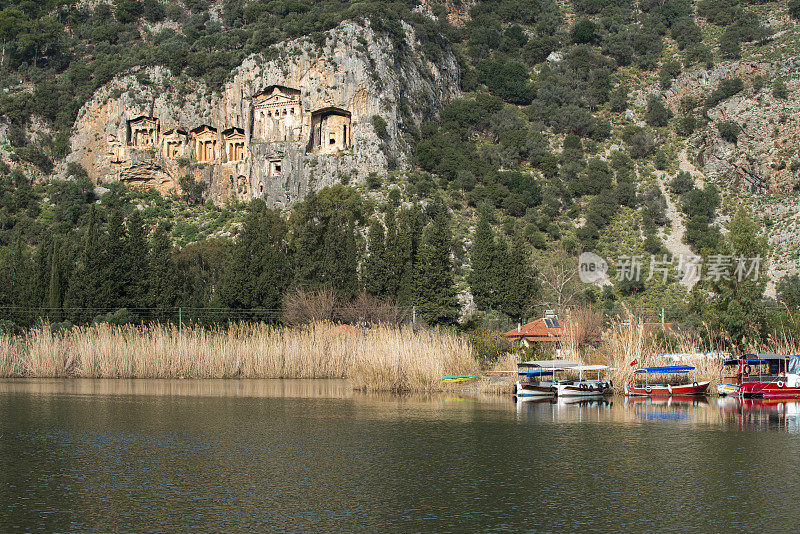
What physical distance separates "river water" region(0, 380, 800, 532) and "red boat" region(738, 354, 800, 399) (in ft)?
8.37

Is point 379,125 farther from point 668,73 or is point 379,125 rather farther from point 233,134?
point 668,73

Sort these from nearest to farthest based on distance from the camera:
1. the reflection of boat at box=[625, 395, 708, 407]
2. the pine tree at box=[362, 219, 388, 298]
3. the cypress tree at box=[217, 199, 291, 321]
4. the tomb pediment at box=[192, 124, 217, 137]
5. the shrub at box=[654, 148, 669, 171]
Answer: the reflection of boat at box=[625, 395, 708, 407], the cypress tree at box=[217, 199, 291, 321], the pine tree at box=[362, 219, 388, 298], the shrub at box=[654, 148, 669, 171], the tomb pediment at box=[192, 124, 217, 137]

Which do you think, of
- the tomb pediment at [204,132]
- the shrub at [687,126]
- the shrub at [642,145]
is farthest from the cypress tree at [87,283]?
the shrub at [687,126]

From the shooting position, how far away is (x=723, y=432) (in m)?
20.4

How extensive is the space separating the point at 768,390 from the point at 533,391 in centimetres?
828

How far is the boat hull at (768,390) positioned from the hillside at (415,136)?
92.4ft

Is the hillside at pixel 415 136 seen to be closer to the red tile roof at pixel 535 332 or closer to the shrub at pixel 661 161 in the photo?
the shrub at pixel 661 161

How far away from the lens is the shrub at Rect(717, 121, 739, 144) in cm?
8238

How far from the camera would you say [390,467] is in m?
15.8

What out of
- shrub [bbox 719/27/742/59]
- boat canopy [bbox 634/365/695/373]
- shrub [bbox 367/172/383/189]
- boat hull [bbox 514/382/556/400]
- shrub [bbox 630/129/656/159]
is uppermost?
shrub [bbox 719/27/742/59]

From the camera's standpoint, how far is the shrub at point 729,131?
270 ft

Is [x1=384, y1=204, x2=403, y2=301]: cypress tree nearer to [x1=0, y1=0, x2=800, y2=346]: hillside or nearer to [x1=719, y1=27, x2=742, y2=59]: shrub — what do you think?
[x1=0, y1=0, x2=800, y2=346]: hillside

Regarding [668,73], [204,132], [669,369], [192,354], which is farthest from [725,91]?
[192,354]

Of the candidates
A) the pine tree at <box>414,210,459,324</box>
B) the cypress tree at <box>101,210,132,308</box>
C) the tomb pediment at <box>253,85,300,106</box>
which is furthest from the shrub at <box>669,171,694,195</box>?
the cypress tree at <box>101,210,132,308</box>
